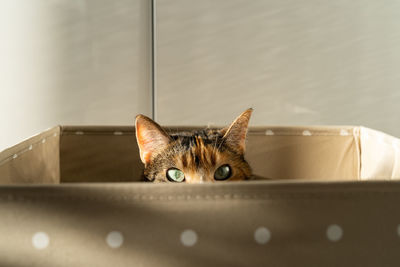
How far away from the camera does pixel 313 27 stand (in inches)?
57.4

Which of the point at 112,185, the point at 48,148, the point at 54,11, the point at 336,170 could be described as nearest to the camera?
the point at 112,185

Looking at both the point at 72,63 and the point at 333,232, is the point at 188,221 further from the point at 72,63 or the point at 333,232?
the point at 72,63

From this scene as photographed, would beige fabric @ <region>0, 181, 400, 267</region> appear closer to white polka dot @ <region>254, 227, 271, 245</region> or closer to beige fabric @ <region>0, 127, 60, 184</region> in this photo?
white polka dot @ <region>254, 227, 271, 245</region>

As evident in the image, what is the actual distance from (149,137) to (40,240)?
1.51 feet

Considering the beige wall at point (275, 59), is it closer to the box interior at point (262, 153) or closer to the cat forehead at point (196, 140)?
the box interior at point (262, 153)

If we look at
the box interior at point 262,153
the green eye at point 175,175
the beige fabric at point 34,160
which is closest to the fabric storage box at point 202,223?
the beige fabric at point 34,160

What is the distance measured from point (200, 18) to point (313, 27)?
45cm

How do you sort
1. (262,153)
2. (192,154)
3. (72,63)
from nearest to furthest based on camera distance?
(192,154) → (262,153) → (72,63)

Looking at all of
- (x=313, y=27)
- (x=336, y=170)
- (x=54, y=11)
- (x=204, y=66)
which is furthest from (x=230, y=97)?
(x=54, y=11)

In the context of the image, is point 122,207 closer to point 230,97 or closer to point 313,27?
point 230,97

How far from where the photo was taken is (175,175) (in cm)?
79

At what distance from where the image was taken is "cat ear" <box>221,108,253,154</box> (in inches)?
32.4

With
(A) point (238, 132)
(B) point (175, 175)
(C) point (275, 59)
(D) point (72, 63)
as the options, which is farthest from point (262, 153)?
(D) point (72, 63)

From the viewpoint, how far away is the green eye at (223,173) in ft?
2.64
